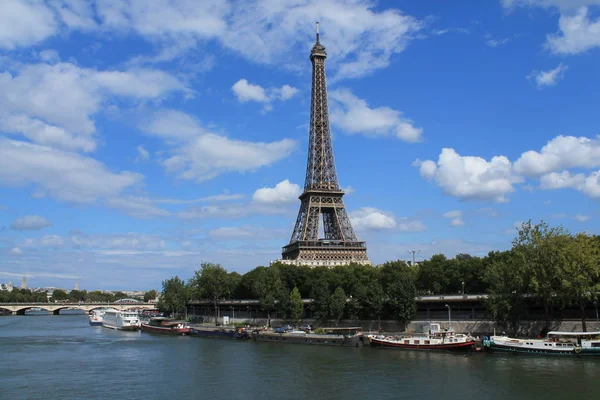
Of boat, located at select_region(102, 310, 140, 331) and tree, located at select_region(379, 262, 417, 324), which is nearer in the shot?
tree, located at select_region(379, 262, 417, 324)

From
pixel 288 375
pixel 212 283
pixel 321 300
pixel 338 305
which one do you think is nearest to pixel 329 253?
pixel 212 283

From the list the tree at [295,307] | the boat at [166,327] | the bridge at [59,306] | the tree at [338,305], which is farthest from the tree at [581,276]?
the bridge at [59,306]

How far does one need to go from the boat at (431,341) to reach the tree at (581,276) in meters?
10.4

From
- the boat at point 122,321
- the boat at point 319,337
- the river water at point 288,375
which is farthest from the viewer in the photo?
the boat at point 122,321

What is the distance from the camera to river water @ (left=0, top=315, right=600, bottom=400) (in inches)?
1471

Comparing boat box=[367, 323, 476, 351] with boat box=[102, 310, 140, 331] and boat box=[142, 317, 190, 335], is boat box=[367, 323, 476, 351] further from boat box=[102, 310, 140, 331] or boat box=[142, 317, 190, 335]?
boat box=[102, 310, 140, 331]

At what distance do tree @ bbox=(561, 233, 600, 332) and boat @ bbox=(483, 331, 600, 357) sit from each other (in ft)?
13.9

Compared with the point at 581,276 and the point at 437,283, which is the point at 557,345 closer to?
the point at 581,276

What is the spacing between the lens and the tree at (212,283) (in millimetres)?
102000

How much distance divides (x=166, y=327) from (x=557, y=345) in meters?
59.5

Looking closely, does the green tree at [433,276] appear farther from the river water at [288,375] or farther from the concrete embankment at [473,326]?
the river water at [288,375]

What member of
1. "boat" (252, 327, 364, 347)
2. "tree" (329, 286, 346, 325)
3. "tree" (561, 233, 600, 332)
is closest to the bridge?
"boat" (252, 327, 364, 347)

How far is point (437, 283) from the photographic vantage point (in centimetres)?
8244

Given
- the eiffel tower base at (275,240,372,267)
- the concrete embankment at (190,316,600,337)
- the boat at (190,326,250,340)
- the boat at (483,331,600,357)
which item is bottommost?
the boat at (190,326,250,340)
